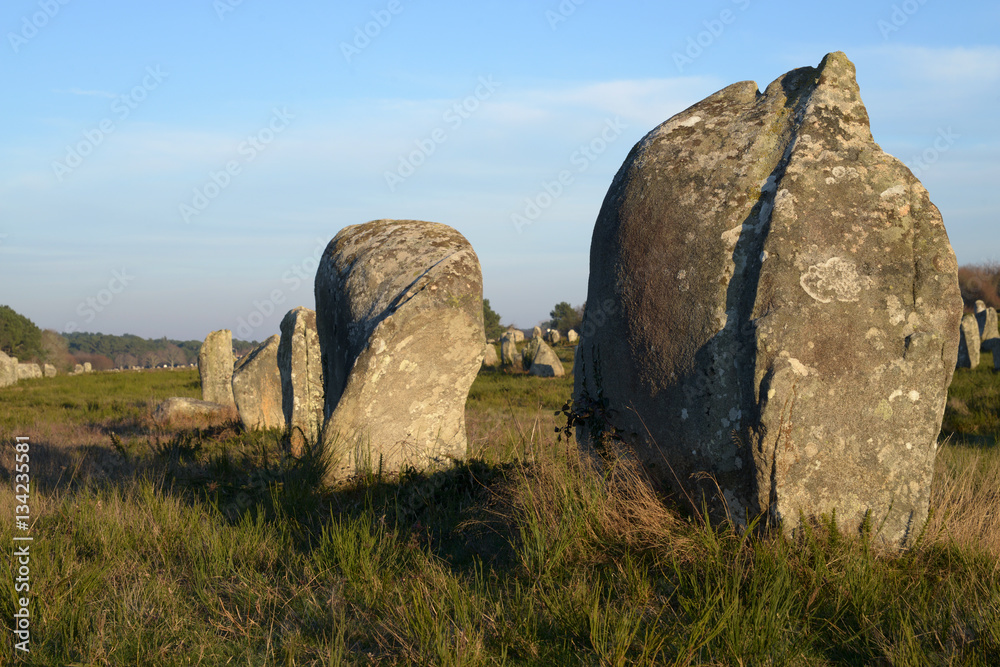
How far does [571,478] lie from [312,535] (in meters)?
1.75

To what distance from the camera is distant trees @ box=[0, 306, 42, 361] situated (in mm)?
50656

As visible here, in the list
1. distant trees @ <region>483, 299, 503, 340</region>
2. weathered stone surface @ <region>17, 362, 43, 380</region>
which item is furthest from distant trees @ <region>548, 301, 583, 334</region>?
weathered stone surface @ <region>17, 362, 43, 380</region>

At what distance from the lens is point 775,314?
361cm

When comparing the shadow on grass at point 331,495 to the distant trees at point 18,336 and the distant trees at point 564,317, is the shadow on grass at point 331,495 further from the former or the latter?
the distant trees at point 18,336

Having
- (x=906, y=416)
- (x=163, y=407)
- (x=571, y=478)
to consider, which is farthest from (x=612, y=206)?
(x=163, y=407)

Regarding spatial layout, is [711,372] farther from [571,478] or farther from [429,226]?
[429,226]

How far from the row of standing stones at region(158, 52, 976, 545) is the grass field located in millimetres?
264

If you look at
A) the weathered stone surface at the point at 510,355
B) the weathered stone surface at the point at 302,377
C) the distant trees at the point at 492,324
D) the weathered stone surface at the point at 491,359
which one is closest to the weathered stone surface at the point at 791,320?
the weathered stone surface at the point at 302,377

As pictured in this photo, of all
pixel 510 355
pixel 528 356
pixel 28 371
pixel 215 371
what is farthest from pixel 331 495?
pixel 28 371

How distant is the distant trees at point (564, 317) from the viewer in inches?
1925

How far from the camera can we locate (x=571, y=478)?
13.0 ft

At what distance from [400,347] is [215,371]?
9770 millimetres

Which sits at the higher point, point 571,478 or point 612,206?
point 612,206

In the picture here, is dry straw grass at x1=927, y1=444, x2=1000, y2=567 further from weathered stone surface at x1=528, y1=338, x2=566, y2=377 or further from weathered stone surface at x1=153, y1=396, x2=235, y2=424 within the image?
weathered stone surface at x1=528, y1=338, x2=566, y2=377
